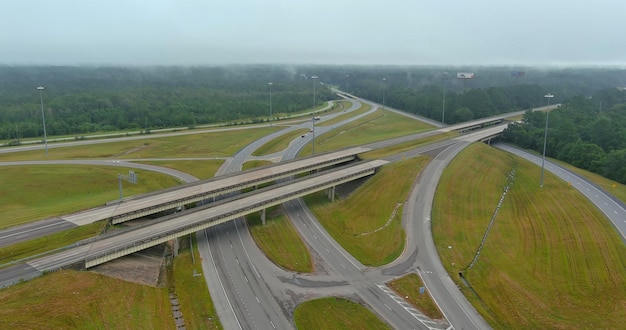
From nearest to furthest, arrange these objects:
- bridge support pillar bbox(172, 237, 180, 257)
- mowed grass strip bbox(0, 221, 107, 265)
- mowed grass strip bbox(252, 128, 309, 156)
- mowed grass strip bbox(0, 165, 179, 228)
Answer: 1. mowed grass strip bbox(0, 221, 107, 265)
2. bridge support pillar bbox(172, 237, 180, 257)
3. mowed grass strip bbox(0, 165, 179, 228)
4. mowed grass strip bbox(252, 128, 309, 156)

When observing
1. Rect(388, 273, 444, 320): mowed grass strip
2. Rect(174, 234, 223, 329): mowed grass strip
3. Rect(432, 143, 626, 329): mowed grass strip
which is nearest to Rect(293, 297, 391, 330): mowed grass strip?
Rect(388, 273, 444, 320): mowed grass strip

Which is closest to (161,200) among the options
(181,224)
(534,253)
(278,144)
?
(181,224)

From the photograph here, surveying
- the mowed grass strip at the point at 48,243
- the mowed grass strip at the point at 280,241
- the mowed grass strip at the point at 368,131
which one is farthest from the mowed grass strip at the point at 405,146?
the mowed grass strip at the point at 48,243

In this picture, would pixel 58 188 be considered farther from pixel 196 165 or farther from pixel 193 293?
pixel 193 293

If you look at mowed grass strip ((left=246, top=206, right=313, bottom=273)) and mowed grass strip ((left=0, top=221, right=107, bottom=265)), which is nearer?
mowed grass strip ((left=0, top=221, right=107, bottom=265))

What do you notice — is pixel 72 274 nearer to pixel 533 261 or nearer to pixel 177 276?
pixel 177 276

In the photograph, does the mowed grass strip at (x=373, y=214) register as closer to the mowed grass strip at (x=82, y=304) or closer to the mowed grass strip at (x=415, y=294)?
the mowed grass strip at (x=415, y=294)

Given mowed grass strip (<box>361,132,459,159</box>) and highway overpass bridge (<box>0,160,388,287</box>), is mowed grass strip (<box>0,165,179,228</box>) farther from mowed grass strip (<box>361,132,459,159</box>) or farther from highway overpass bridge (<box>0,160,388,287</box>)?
mowed grass strip (<box>361,132,459,159</box>)

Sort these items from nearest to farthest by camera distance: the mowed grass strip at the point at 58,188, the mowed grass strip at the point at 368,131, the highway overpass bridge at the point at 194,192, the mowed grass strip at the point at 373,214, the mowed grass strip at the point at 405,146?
the highway overpass bridge at the point at 194,192 → the mowed grass strip at the point at 373,214 → the mowed grass strip at the point at 58,188 → the mowed grass strip at the point at 405,146 → the mowed grass strip at the point at 368,131
